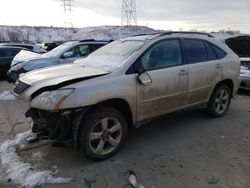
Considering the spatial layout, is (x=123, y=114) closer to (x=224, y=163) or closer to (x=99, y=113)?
(x=99, y=113)

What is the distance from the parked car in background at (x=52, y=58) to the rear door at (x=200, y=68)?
5052 millimetres

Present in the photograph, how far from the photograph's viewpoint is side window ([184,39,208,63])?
5036mm

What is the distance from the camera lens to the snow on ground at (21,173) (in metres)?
3.42

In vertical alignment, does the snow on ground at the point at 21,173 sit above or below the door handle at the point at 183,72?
below

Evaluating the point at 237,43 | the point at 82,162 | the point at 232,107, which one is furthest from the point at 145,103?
the point at 237,43

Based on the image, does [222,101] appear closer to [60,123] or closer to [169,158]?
[169,158]

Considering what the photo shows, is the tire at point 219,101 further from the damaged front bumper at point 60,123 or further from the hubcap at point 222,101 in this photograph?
the damaged front bumper at point 60,123

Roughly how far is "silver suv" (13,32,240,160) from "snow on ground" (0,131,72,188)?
1.59 feet

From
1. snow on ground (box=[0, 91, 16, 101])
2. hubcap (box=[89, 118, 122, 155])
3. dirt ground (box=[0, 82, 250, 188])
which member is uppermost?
hubcap (box=[89, 118, 122, 155])

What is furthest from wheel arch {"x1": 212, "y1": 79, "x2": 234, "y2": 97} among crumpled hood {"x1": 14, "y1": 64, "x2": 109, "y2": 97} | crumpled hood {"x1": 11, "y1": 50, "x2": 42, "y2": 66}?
crumpled hood {"x1": 11, "y1": 50, "x2": 42, "y2": 66}

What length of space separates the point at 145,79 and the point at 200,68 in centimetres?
141

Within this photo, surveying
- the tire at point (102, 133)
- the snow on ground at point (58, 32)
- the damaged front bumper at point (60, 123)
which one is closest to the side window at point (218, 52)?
the tire at point (102, 133)

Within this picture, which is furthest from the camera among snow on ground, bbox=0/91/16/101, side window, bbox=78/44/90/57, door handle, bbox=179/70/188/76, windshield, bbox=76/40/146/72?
side window, bbox=78/44/90/57

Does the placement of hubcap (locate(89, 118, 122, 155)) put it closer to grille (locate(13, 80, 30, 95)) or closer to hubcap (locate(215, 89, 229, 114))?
grille (locate(13, 80, 30, 95))
